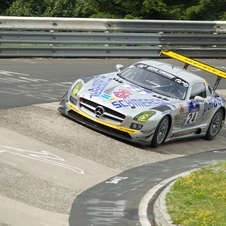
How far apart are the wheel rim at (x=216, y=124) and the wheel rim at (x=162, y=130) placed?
2021 mm

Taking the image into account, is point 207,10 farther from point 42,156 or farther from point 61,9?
point 42,156

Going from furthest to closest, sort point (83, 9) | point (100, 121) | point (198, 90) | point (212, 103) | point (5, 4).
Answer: point (5, 4), point (83, 9), point (212, 103), point (198, 90), point (100, 121)

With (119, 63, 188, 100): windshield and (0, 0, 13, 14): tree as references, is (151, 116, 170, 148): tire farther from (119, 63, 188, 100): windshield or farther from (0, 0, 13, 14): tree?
(0, 0, 13, 14): tree

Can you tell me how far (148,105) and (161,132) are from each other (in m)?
0.60

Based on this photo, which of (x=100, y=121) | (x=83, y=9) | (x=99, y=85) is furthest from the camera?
(x=83, y=9)

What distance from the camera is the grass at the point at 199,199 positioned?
34.1 feet

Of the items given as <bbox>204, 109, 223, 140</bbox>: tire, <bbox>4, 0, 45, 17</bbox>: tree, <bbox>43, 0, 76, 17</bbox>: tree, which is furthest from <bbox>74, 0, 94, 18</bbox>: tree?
<bbox>204, 109, 223, 140</bbox>: tire

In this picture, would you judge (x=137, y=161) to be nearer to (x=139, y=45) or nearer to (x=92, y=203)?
(x=92, y=203)

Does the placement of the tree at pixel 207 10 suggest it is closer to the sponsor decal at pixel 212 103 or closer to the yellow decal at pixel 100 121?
the sponsor decal at pixel 212 103

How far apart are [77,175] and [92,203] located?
1.51m

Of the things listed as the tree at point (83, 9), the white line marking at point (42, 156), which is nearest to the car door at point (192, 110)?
the white line marking at point (42, 156)

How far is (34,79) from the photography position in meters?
20.8

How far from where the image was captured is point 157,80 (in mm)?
16859

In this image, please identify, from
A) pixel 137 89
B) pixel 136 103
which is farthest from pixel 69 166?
pixel 137 89
